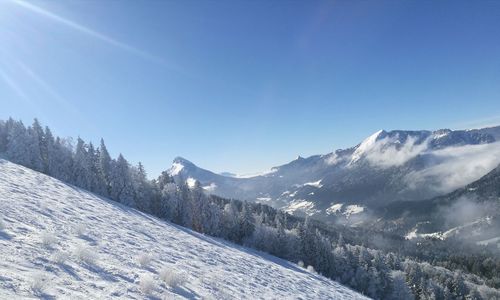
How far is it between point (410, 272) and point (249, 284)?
305 feet

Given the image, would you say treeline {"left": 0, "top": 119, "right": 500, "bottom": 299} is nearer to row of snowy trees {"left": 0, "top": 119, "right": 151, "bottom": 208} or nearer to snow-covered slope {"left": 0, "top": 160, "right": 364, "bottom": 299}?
row of snowy trees {"left": 0, "top": 119, "right": 151, "bottom": 208}

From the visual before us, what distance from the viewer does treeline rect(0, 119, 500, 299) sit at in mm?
76375

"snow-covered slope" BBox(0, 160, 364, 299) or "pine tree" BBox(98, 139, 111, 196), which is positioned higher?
"pine tree" BBox(98, 139, 111, 196)

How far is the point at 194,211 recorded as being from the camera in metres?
84.6

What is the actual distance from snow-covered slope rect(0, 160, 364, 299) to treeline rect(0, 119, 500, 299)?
54.8 metres

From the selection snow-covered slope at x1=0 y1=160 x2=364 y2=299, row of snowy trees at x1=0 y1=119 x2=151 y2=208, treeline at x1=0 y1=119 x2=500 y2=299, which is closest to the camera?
snow-covered slope at x1=0 y1=160 x2=364 y2=299

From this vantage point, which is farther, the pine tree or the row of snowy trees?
the pine tree

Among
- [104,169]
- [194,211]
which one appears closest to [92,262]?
[194,211]

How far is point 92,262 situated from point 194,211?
240 ft

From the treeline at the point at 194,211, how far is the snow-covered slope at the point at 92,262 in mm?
54812

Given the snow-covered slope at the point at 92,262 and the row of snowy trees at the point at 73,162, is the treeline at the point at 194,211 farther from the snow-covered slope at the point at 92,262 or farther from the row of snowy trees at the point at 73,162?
the snow-covered slope at the point at 92,262

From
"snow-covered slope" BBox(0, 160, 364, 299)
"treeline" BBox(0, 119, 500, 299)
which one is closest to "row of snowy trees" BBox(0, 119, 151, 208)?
"treeline" BBox(0, 119, 500, 299)

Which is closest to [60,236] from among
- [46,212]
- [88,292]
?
[46,212]

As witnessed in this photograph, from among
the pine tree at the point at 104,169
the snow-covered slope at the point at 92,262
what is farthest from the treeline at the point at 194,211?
the snow-covered slope at the point at 92,262
